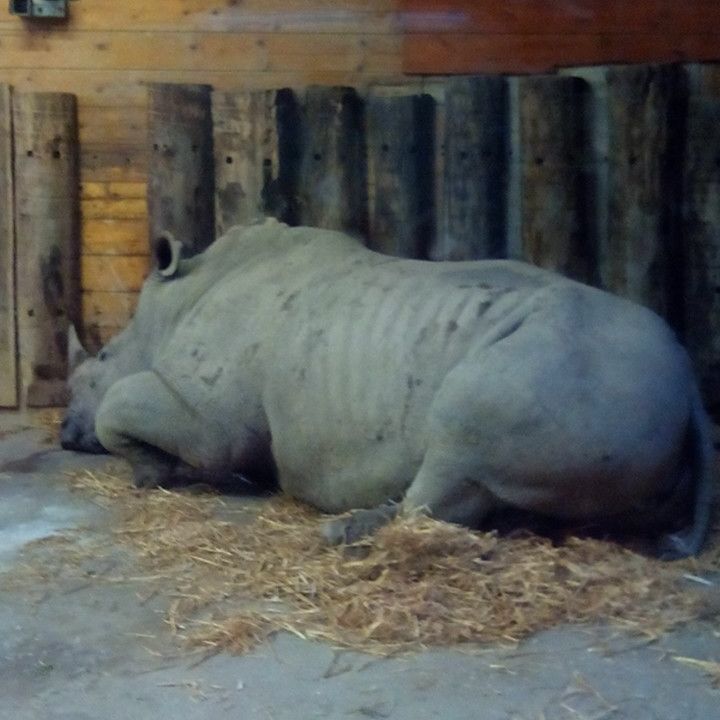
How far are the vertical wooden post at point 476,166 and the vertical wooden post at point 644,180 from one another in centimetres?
52

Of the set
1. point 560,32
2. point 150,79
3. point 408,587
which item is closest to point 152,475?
point 408,587

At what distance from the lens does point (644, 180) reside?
21.2 feet

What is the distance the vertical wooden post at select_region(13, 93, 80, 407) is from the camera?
7152mm

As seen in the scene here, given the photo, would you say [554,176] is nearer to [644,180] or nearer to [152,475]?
[644,180]

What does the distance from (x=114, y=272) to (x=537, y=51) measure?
244 centimetres

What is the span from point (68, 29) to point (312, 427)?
3038 millimetres

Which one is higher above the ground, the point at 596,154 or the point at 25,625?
the point at 596,154

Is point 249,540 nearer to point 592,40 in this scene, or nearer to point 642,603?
point 642,603

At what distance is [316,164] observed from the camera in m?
6.86

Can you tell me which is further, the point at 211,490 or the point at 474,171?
the point at 474,171

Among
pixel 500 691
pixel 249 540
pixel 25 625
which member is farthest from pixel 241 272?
pixel 500 691

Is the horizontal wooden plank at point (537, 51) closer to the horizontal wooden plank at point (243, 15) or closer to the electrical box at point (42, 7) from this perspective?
the horizontal wooden plank at point (243, 15)

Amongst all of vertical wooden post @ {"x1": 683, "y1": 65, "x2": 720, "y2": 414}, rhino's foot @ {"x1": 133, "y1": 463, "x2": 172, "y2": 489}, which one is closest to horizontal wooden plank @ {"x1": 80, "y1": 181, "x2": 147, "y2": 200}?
rhino's foot @ {"x1": 133, "y1": 463, "x2": 172, "y2": 489}

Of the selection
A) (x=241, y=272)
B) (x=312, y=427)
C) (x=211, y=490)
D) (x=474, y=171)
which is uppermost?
(x=474, y=171)
